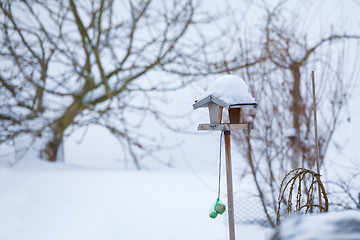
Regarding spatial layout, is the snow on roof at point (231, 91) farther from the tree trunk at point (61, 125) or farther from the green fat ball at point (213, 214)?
the tree trunk at point (61, 125)

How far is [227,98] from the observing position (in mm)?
1799

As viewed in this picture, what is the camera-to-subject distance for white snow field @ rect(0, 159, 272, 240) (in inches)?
111

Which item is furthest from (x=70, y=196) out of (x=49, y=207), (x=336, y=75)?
(x=336, y=75)

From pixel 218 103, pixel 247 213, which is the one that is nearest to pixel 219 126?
pixel 218 103

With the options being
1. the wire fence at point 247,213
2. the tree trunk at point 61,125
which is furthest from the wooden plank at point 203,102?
the tree trunk at point 61,125

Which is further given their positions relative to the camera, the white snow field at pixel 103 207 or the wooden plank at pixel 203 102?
the white snow field at pixel 103 207

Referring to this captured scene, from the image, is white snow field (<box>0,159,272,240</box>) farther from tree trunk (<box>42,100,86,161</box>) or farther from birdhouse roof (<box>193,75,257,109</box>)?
birdhouse roof (<box>193,75,257,109</box>)

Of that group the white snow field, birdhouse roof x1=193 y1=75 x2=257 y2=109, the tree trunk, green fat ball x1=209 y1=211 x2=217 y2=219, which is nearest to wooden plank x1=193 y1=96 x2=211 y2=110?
birdhouse roof x1=193 y1=75 x2=257 y2=109

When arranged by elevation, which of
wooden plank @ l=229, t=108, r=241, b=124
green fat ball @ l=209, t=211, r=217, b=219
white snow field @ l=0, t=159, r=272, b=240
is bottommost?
white snow field @ l=0, t=159, r=272, b=240

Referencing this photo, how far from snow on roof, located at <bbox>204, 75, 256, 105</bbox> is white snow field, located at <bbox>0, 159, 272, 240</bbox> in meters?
1.16

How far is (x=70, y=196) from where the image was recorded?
347 cm

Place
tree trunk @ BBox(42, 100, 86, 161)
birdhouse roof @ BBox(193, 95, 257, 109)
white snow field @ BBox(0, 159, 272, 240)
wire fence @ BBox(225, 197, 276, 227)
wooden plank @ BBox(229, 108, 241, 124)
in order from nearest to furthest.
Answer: birdhouse roof @ BBox(193, 95, 257, 109) → wooden plank @ BBox(229, 108, 241, 124) → white snow field @ BBox(0, 159, 272, 240) → wire fence @ BBox(225, 197, 276, 227) → tree trunk @ BBox(42, 100, 86, 161)

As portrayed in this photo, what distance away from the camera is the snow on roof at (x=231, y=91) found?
1.80m

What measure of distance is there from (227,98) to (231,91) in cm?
6
